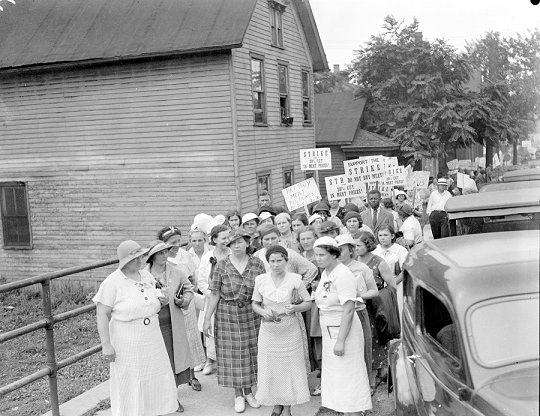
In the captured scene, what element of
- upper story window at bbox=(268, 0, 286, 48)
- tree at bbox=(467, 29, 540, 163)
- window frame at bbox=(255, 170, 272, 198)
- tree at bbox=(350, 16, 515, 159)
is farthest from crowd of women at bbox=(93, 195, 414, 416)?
tree at bbox=(350, 16, 515, 159)

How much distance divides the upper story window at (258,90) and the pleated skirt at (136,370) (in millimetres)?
12983

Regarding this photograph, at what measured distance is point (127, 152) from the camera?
57.1ft

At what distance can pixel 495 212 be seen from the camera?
7.11 metres

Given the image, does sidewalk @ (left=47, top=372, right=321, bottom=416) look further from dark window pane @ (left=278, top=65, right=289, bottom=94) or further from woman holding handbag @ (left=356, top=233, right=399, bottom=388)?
dark window pane @ (left=278, top=65, right=289, bottom=94)

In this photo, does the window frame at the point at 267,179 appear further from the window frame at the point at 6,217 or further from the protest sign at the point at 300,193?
the window frame at the point at 6,217

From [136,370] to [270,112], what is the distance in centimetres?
1423

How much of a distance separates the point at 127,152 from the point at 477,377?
15098 mm

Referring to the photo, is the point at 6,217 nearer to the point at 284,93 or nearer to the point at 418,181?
the point at 284,93

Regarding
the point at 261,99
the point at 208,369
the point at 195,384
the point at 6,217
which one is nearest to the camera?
the point at 195,384

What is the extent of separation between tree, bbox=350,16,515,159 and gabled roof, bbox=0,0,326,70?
58.6 ft

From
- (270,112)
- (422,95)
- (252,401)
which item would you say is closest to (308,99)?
(270,112)

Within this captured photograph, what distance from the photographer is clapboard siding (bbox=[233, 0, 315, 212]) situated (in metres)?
17.0

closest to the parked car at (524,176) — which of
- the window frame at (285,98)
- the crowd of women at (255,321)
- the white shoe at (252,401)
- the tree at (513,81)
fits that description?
the crowd of women at (255,321)

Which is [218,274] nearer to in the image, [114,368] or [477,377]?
[114,368]
